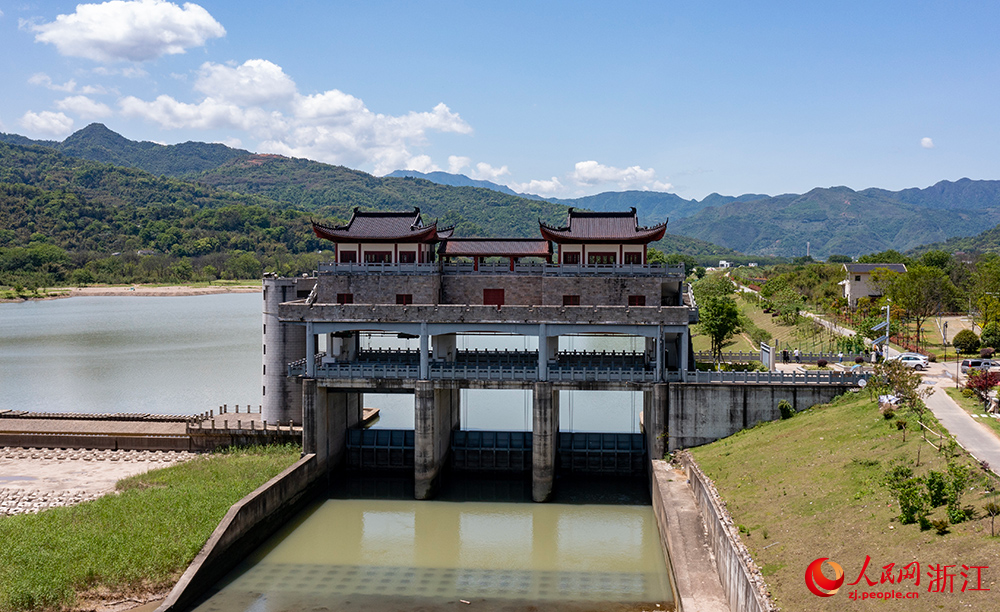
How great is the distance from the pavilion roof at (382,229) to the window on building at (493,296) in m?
4.15

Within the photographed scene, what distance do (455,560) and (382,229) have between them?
677 inches

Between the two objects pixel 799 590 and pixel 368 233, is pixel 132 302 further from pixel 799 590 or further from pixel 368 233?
pixel 799 590

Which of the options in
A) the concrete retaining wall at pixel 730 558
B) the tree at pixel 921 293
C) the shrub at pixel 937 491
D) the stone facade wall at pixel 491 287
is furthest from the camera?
the tree at pixel 921 293

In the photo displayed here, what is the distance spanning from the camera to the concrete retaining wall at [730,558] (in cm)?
1770

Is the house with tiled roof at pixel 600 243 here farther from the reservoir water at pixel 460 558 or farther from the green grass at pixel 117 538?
the green grass at pixel 117 538

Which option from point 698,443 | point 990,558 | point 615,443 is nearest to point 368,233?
point 615,443

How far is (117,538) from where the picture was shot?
25281mm

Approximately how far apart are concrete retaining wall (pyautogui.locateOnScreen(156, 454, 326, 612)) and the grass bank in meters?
17.5

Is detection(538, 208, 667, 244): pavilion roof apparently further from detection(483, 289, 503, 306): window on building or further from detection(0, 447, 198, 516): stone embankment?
detection(0, 447, 198, 516): stone embankment

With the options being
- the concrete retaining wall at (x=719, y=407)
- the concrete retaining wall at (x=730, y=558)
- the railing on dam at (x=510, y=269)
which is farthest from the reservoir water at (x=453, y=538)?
the railing on dam at (x=510, y=269)

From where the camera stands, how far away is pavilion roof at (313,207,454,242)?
37.5 metres

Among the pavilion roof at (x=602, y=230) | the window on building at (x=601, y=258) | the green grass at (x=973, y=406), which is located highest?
the pavilion roof at (x=602, y=230)

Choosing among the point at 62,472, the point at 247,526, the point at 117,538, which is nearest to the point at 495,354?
the point at 247,526

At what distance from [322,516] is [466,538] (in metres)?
6.90
